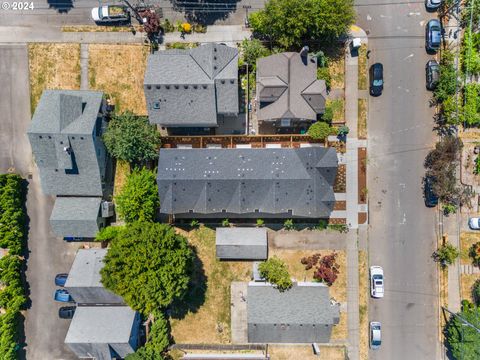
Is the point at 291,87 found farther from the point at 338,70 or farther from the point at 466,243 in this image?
the point at 466,243

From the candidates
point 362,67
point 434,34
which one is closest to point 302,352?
point 362,67

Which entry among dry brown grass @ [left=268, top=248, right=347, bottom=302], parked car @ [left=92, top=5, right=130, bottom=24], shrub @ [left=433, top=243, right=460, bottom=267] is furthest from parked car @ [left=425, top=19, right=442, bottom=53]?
parked car @ [left=92, top=5, right=130, bottom=24]

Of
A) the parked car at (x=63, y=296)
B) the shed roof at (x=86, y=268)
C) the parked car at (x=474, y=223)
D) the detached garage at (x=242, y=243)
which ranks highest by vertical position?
the parked car at (x=474, y=223)

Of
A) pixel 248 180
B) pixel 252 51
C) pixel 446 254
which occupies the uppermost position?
pixel 252 51

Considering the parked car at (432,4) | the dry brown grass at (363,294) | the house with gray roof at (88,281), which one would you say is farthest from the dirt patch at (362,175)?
the house with gray roof at (88,281)

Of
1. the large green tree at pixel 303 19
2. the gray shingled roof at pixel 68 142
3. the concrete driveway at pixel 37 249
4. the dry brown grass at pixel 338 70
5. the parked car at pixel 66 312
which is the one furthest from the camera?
the concrete driveway at pixel 37 249

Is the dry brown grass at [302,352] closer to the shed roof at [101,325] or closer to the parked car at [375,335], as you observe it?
the parked car at [375,335]
